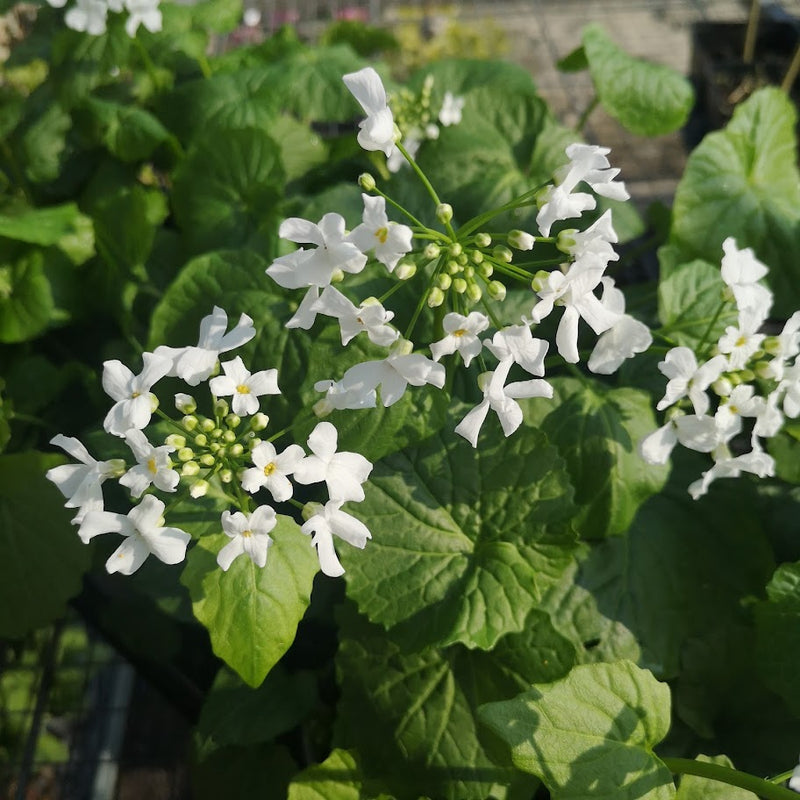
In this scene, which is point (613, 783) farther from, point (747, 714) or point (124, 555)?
point (124, 555)

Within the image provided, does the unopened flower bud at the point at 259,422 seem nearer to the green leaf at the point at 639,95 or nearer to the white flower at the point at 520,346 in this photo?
the white flower at the point at 520,346

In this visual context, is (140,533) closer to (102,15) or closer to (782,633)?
(782,633)

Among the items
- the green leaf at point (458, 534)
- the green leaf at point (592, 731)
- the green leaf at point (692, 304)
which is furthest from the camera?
the green leaf at point (692, 304)

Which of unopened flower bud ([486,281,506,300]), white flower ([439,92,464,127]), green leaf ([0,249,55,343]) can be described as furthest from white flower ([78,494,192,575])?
white flower ([439,92,464,127])

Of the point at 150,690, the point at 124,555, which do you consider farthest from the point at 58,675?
the point at 124,555

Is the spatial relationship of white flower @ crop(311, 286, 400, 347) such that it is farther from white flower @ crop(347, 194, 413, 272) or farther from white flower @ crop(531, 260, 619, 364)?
white flower @ crop(531, 260, 619, 364)

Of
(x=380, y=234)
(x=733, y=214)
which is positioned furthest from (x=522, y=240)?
(x=733, y=214)

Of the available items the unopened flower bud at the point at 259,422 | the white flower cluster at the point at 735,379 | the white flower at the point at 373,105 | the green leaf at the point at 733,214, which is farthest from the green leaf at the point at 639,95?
the unopened flower bud at the point at 259,422
